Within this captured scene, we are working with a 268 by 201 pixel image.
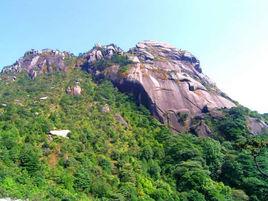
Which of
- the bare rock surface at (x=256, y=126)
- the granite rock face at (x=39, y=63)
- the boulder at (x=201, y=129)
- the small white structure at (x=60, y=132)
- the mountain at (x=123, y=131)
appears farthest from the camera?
the granite rock face at (x=39, y=63)

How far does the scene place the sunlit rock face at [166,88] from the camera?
8475cm

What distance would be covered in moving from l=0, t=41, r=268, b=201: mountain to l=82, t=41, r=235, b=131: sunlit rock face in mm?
237

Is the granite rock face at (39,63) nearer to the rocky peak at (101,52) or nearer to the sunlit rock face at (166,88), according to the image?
the rocky peak at (101,52)

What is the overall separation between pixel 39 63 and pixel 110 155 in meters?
53.3

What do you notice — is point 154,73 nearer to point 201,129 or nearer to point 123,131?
point 201,129

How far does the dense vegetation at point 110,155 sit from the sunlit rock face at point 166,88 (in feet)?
11.1

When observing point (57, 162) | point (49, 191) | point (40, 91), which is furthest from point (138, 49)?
point (49, 191)

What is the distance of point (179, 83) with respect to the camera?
91.8 meters

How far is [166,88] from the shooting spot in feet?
293

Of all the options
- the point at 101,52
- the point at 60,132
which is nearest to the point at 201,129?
the point at 60,132

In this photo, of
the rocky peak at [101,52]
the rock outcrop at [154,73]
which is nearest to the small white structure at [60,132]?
the rock outcrop at [154,73]

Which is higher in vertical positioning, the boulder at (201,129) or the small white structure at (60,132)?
the boulder at (201,129)

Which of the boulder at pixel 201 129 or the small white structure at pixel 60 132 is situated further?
the boulder at pixel 201 129

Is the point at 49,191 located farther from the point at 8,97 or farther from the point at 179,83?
the point at 179,83
